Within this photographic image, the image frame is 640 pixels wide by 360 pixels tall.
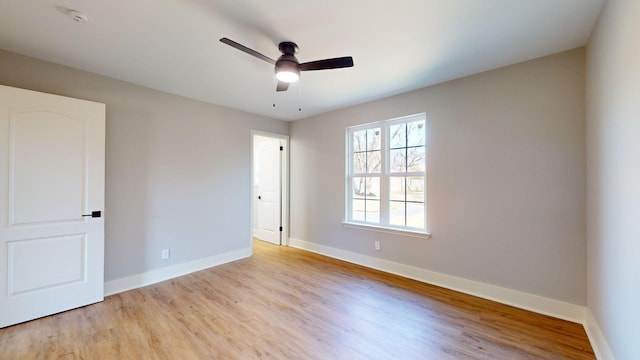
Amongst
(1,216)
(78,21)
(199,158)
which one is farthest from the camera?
(199,158)

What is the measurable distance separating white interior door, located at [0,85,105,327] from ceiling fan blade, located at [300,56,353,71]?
237 centimetres

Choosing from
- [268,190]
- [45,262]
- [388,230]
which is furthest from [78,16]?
[268,190]

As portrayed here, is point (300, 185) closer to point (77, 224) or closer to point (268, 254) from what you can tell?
point (268, 254)

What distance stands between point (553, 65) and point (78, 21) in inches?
163

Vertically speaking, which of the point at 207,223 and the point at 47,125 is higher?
the point at 47,125

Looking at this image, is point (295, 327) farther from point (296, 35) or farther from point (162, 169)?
point (162, 169)

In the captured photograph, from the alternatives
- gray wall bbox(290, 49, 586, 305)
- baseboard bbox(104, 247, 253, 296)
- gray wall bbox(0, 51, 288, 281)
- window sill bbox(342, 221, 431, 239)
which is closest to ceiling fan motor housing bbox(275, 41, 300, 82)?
gray wall bbox(290, 49, 586, 305)

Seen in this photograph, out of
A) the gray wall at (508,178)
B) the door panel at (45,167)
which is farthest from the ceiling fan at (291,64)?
the door panel at (45,167)

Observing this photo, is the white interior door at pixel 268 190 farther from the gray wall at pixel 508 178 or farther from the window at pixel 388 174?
the gray wall at pixel 508 178

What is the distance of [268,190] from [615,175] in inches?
193

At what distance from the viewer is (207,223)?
4.04 m

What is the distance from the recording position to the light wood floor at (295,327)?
203 cm

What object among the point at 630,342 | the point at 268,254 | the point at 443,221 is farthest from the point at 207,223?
the point at 630,342

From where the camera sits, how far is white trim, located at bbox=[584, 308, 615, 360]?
6.06ft
